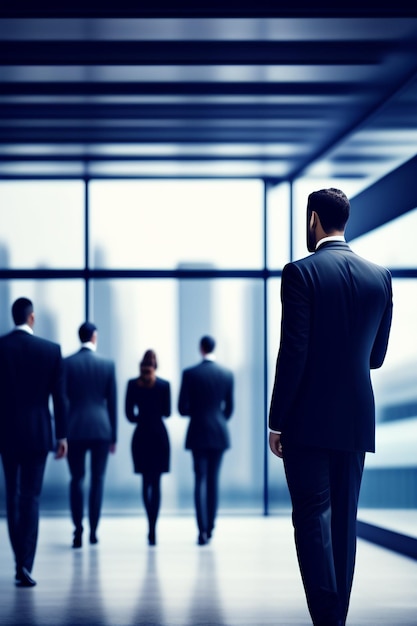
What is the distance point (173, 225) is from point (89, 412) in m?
3.87

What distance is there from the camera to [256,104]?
27.3 feet

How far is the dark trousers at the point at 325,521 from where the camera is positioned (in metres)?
3.67

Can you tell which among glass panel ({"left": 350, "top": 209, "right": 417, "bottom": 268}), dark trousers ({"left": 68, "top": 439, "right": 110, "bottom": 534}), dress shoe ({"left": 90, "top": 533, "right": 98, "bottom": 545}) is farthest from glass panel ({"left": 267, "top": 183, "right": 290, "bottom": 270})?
dress shoe ({"left": 90, "top": 533, "right": 98, "bottom": 545})

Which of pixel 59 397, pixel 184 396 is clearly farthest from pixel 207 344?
pixel 59 397

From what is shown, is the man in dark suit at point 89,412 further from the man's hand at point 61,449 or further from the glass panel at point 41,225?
the glass panel at point 41,225

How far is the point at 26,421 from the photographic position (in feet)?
19.7

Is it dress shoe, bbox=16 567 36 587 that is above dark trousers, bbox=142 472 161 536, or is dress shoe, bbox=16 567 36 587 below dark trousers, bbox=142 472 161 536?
below

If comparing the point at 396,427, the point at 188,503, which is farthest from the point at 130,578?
the point at 188,503

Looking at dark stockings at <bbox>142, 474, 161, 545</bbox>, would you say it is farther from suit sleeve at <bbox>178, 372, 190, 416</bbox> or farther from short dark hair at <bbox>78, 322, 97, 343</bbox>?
short dark hair at <bbox>78, 322, 97, 343</bbox>

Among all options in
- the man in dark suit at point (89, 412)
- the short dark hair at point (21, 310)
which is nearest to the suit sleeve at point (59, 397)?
the short dark hair at point (21, 310)

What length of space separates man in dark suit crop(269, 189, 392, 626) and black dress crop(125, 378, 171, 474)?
4430mm

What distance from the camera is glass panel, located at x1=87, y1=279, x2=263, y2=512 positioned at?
445 inches
